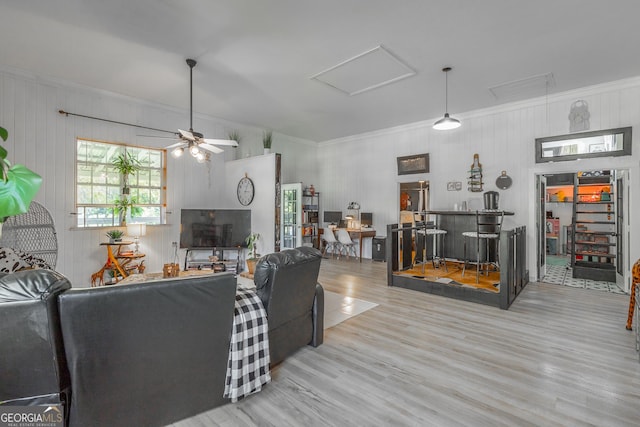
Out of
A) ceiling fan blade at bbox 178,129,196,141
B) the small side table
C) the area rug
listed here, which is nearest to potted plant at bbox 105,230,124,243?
the small side table

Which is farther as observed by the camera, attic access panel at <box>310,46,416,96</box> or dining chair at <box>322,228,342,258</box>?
dining chair at <box>322,228,342,258</box>

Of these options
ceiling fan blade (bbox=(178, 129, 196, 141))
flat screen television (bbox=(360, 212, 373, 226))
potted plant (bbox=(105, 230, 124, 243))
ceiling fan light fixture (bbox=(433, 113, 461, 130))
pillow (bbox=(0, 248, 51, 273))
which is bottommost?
pillow (bbox=(0, 248, 51, 273))

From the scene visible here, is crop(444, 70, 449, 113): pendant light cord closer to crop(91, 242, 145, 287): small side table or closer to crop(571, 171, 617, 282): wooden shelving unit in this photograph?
crop(571, 171, 617, 282): wooden shelving unit

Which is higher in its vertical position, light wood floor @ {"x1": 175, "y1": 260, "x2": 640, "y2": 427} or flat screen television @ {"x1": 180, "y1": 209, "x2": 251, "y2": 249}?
flat screen television @ {"x1": 180, "y1": 209, "x2": 251, "y2": 249}

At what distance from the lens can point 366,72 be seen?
442cm

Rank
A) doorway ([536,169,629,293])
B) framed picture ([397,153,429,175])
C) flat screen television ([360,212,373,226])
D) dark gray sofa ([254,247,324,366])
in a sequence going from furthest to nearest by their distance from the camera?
flat screen television ([360,212,373,226]) → framed picture ([397,153,429,175]) → doorway ([536,169,629,293]) → dark gray sofa ([254,247,324,366])

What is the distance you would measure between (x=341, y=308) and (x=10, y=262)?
388 centimetres

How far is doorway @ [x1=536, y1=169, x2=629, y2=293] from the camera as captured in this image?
16.7 feet

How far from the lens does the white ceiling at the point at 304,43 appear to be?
9.96 ft

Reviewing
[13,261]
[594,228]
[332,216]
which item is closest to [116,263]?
[13,261]

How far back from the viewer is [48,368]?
1.49 metres

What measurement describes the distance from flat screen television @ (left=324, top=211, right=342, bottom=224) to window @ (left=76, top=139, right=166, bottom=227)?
4.18m

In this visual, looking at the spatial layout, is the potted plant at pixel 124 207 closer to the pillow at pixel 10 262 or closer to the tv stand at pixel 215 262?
the tv stand at pixel 215 262

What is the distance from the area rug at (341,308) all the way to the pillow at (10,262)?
138 inches
